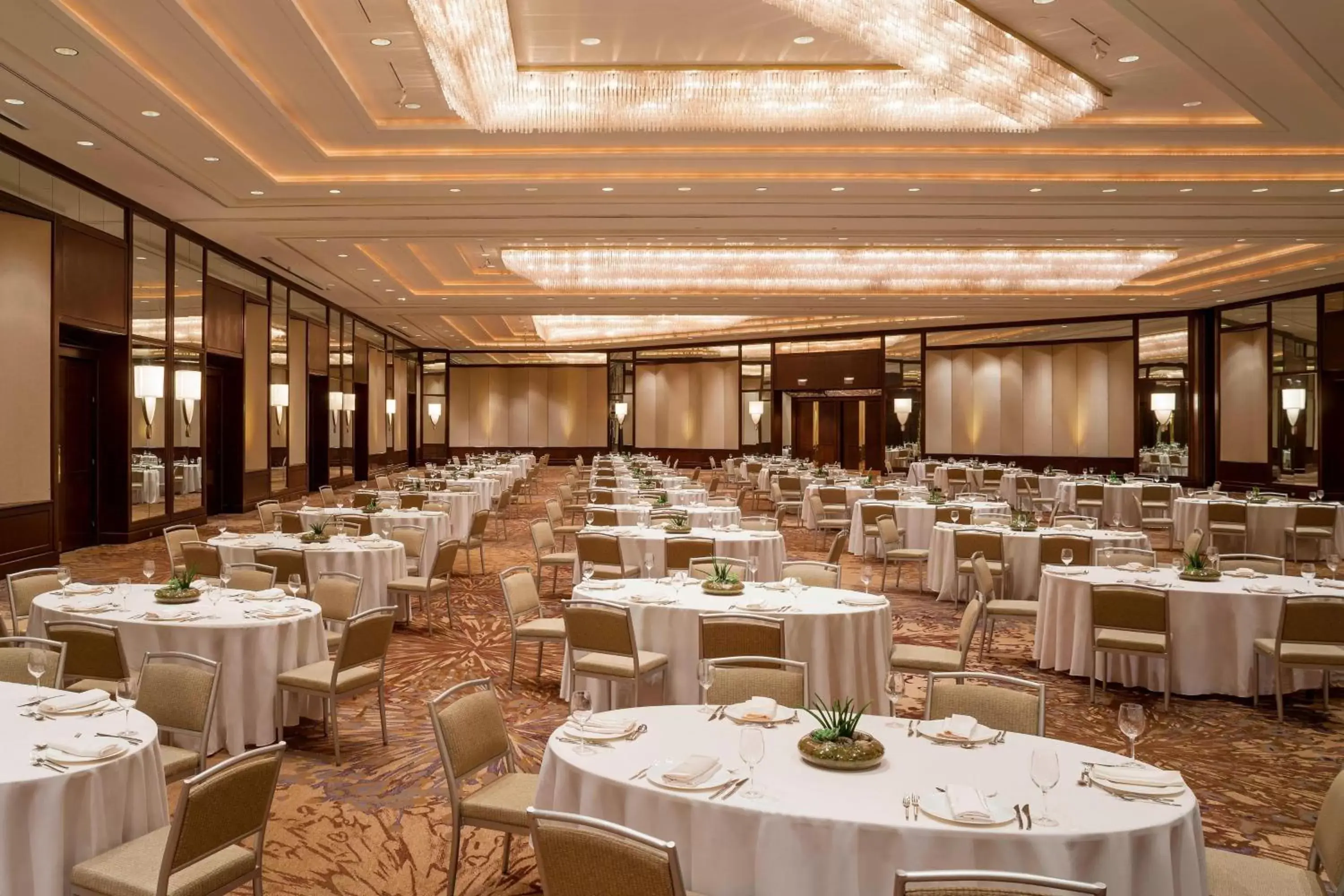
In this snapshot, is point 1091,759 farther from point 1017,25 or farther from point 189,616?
point 1017,25

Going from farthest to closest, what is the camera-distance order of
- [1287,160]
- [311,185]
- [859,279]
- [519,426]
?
1. [519,426]
2. [859,279]
3. [311,185]
4. [1287,160]

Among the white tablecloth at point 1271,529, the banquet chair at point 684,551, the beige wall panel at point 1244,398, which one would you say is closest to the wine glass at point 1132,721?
the banquet chair at point 684,551

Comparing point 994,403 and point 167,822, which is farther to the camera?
point 994,403

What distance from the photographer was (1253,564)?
782 cm

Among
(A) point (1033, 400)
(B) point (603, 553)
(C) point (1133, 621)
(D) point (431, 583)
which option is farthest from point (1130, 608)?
(A) point (1033, 400)

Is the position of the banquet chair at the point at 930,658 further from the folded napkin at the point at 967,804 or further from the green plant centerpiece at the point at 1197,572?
the folded napkin at the point at 967,804

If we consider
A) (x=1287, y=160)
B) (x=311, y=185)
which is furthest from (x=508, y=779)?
(x=1287, y=160)

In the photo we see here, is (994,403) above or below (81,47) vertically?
below

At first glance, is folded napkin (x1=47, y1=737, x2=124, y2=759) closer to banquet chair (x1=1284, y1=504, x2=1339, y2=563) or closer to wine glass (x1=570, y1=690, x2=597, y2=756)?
wine glass (x1=570, y1=690, x2=597, y2=756)

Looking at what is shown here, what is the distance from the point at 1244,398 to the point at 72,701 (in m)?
21.0

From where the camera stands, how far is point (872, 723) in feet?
12.0

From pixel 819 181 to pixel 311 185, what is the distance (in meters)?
5.81

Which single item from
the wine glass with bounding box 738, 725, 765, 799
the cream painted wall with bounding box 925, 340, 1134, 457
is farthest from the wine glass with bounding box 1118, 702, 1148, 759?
the cream painted wall with bounding box 925, 340, 1134, 457

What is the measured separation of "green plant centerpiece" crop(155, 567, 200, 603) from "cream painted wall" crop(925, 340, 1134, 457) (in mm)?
21033
